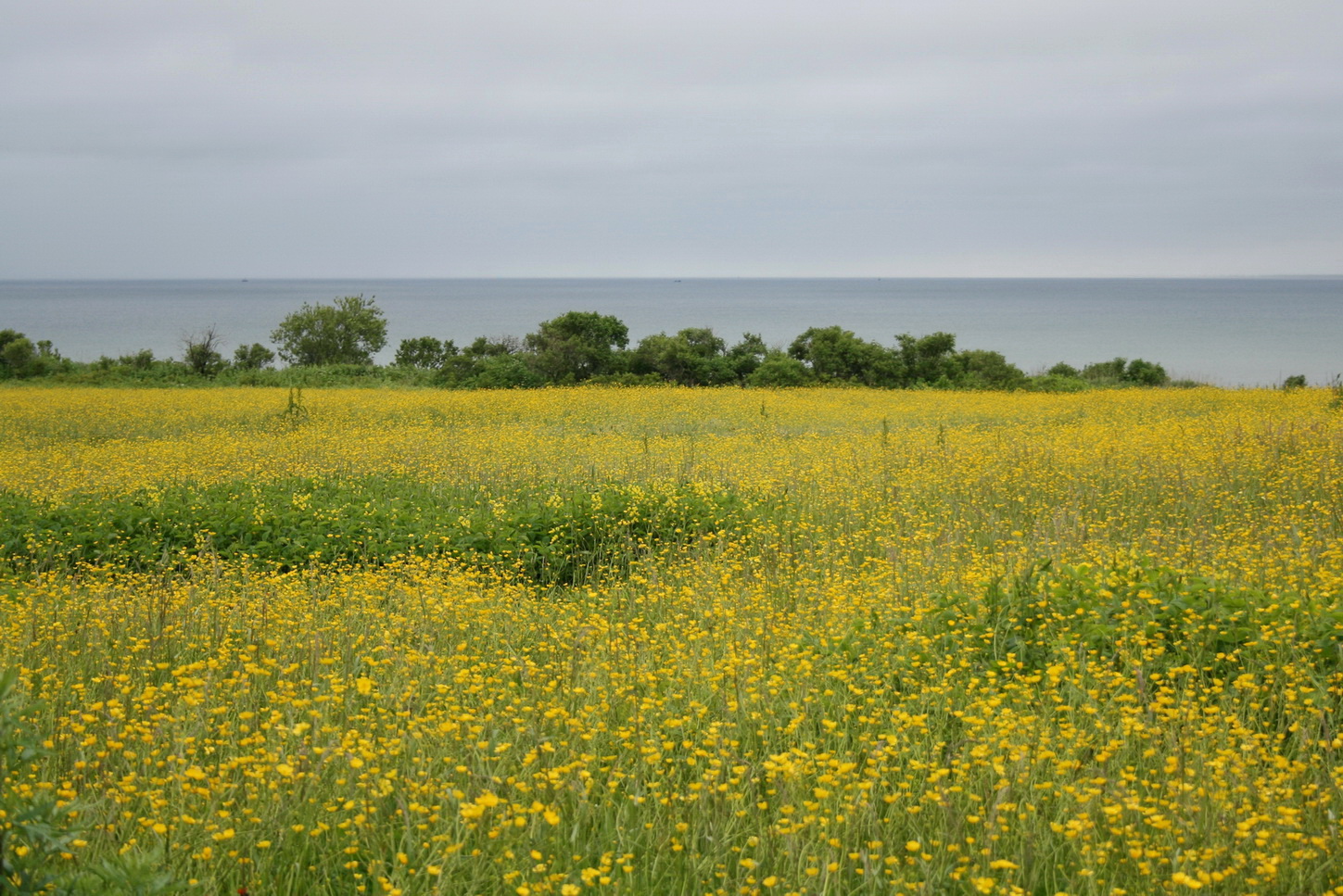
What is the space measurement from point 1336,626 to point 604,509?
6.11 metres

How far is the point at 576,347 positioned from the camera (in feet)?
102

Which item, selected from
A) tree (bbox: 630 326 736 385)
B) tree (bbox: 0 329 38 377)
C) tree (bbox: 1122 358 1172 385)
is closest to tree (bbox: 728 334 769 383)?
tree (bbox: 630 326 736 385)

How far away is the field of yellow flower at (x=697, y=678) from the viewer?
3.20m

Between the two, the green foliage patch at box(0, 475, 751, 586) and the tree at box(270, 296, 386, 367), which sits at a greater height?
the tree at box(270, 296, 386, 367)

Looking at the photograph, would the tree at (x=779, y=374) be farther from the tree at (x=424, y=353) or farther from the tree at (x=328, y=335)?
the tree at (x=328, y=335)

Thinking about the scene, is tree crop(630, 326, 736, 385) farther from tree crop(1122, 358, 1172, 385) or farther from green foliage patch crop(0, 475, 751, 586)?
green foliage patch crop(0, 475, 751, 586)

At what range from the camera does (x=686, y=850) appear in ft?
11.3

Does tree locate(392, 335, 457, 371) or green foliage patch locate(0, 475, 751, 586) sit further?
tree locate(392, 335, 457, 371)

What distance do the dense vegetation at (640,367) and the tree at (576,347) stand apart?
3cm

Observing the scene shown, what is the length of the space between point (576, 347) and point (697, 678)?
26887 mm

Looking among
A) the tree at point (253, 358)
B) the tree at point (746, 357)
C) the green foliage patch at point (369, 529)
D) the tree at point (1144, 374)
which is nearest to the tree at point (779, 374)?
the tree at point (746, 357)

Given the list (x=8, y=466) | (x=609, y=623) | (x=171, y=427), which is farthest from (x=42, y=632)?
(x=171, y=427)

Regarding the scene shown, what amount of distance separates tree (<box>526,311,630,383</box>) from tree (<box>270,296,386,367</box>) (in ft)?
45.5

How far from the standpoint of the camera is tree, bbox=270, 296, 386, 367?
42156 mm
